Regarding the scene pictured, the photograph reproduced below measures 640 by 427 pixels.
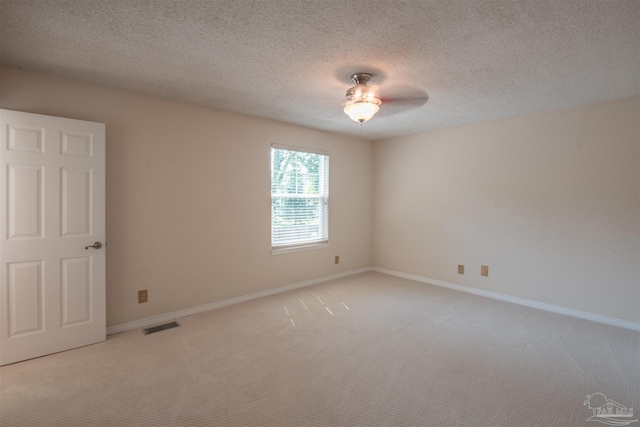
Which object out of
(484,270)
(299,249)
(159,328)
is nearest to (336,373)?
(159,328)

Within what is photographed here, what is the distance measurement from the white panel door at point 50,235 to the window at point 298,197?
1.96 meters

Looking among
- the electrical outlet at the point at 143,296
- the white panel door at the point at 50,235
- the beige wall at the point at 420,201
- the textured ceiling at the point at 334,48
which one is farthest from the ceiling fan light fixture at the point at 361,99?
the electrical outlet at the point at 143,296

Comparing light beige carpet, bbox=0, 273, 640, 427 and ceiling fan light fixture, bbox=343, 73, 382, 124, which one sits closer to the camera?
light beige carpet, bbox=0, 273, 640, 427

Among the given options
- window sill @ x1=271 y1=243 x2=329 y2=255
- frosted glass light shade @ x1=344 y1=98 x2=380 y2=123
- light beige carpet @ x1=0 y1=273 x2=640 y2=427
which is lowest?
light beige carpet @ x1=0 y1=273 x2=640 y2=427

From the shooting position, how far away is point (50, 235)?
2488mm

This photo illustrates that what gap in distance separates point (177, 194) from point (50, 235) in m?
1.10

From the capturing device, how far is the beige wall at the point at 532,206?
10.3ft

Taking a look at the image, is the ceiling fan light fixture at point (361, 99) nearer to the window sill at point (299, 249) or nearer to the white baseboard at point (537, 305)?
the window sill at point (299, 249)

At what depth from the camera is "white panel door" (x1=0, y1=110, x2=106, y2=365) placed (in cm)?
234

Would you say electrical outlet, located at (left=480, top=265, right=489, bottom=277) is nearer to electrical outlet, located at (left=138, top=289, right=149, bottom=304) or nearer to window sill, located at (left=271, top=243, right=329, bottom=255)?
window sill, located at (left=271, top=243, right=329, bottom=255)

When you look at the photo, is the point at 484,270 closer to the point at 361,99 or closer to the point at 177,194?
the point at 361,99

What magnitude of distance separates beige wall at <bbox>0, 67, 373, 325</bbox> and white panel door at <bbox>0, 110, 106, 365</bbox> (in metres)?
0.23

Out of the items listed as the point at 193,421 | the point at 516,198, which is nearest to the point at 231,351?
the point at 193,421

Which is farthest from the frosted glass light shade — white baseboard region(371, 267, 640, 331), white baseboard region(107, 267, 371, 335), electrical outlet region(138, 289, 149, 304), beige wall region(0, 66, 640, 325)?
white baseboard region(371, 267, 640, 331)
